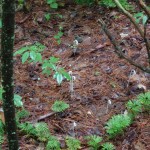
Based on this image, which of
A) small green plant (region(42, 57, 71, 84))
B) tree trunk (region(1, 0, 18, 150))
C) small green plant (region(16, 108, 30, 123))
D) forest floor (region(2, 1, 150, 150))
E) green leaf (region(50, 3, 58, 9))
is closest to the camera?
tree trunk (region(1, 0, 18, 150))

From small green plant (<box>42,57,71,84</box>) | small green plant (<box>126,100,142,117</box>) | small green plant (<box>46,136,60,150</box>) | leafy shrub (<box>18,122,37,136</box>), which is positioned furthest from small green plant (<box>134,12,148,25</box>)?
leafy shrub (<box>18,122,37,136</box>)

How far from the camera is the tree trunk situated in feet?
6.34

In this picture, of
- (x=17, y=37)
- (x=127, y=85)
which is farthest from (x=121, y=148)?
(x=17, y=37)

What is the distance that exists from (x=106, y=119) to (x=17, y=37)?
201cm

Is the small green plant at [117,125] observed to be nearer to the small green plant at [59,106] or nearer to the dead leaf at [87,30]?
the small green plant at [59,106]

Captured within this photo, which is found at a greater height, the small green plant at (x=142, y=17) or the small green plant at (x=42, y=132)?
the small green plant at (x=142, y=17)

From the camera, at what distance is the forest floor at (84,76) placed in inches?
117

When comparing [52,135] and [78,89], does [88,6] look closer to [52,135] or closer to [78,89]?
[78,89]

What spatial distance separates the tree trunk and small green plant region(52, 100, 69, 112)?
818mm

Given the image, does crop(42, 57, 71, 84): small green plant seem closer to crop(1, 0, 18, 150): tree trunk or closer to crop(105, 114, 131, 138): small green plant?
crop(1, 0, 18, 150): tree trunk

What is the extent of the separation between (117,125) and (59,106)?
66 centimetres

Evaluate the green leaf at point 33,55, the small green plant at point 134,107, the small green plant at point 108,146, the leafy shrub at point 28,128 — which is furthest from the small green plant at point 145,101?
the green leaf at point 33,55

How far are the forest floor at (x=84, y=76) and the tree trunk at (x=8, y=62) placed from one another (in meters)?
0.56

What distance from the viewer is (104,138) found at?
9.43 ft
